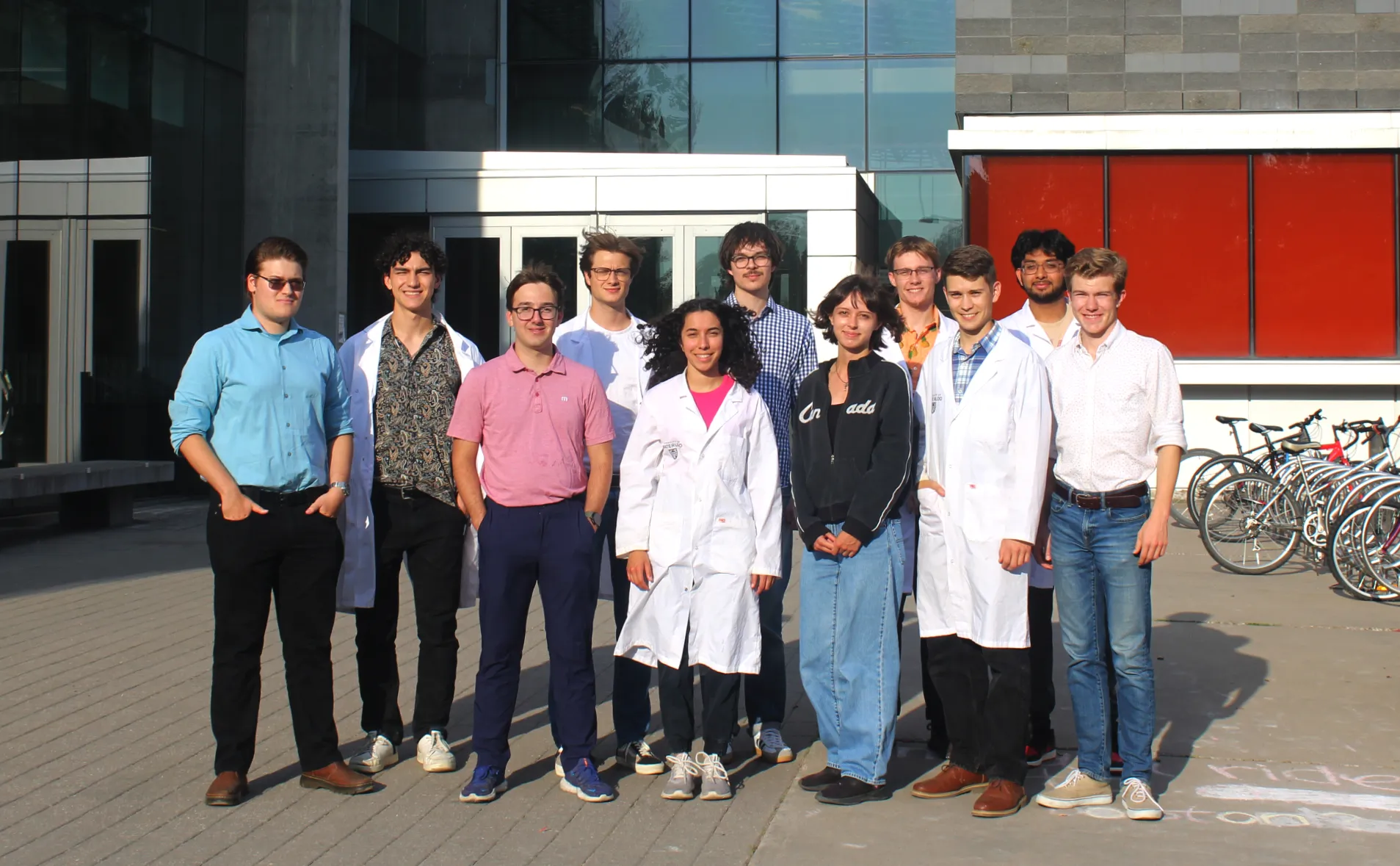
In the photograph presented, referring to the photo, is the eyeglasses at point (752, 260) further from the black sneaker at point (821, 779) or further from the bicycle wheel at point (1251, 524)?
the bicycle wheel at point (1251, 524)

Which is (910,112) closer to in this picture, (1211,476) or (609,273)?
(1211,476)

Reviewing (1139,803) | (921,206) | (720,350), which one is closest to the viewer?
(1139,803)

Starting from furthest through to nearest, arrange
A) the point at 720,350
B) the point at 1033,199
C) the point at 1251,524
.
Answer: the point at 1033,199 < the point at 1251,524 < the point at 720,350

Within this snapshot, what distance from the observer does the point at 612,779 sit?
5344mm

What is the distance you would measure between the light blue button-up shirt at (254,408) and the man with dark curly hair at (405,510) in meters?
0.36

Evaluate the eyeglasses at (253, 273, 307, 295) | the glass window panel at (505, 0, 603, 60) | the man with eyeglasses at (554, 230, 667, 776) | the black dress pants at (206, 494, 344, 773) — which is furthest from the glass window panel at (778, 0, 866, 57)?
the black dress pants at (206, 494, 344, 773)

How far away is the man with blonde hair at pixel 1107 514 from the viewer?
4.89 meters

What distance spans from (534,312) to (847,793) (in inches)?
79.2

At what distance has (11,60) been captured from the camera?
47.6ft

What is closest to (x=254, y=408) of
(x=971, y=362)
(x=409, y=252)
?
(x=409, y=252)

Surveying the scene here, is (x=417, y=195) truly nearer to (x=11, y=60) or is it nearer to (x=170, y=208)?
(x=170, y=208)

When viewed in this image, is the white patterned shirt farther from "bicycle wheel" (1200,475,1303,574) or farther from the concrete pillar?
the concrete pillar

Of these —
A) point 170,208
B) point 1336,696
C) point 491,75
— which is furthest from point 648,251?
point 1336,696

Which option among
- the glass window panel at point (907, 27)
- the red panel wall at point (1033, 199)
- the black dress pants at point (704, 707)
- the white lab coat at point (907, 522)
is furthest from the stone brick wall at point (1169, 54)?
the black dress pants at point (704, 707)
